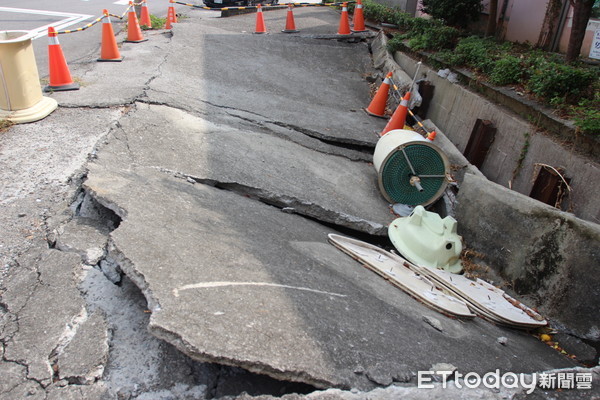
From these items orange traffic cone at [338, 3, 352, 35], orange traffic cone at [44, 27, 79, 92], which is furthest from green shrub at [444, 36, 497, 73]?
orange traffic cone at [44, 27, 79, 92]

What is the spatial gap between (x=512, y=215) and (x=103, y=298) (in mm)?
3376

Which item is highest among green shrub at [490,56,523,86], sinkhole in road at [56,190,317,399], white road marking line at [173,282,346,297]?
green shrub at [490,56,523,86]

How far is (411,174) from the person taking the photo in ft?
17.6

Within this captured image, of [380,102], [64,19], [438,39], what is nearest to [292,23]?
[438,39]

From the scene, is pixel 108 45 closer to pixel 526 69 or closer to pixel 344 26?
pixel 344 26

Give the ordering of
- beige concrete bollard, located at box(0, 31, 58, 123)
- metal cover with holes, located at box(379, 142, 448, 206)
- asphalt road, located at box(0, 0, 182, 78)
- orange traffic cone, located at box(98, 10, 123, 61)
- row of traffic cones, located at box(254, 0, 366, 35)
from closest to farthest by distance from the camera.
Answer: beige concrete bollard, located at box(0, 31, 58, 123)
metal cover with holes, located at box(379, 142, 448, 206)
orange traffic cone, located at box(98, 10, 123, 61)
asphalt road, located at box(0, 0, 182, 78)
row of traffic cones, located at box(254, 0, 366, 35)

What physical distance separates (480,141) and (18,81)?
16.9 ft

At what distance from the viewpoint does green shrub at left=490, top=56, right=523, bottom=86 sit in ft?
19.3

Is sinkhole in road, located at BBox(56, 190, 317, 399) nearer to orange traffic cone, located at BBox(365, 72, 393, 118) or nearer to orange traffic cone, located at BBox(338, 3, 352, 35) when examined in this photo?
orange traffic cone, located at BBox(365, 72, 393, 118)

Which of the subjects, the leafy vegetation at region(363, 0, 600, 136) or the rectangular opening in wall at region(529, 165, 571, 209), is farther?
the leafy vegetation at region(363, 0, 600, 136)

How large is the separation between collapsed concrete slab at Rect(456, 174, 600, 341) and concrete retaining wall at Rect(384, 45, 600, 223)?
63cm

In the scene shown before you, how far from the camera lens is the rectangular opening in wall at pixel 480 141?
18.8ft

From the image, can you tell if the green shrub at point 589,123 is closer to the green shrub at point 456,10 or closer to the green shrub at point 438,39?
the green shrub at point 438,39

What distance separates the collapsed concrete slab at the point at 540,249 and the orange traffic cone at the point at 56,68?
4.91m
